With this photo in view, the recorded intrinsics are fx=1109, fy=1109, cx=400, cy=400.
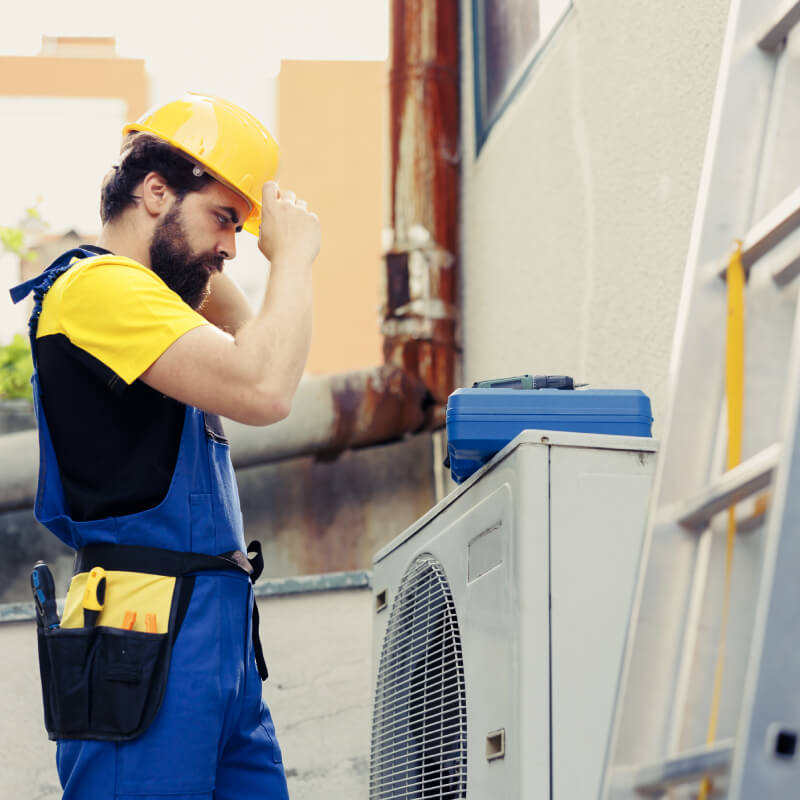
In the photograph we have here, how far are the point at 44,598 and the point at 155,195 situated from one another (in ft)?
2.26

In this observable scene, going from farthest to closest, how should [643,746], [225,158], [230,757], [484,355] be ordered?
[484,355]
[225,158]
[230,757]
[643,746]

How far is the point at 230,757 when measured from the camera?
1741 millimetres

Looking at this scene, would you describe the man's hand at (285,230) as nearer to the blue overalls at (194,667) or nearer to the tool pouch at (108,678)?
the blue overalls at (194,667)

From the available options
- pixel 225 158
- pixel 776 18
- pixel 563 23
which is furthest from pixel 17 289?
pixel 563 23

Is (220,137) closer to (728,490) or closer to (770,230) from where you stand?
(770,230)

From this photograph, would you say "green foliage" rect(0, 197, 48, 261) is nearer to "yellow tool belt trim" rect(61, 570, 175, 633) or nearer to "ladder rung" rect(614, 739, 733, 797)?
"yellow tool belt trim" rect(61, 570, 175, 633)

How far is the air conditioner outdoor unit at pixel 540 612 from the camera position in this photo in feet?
4.18

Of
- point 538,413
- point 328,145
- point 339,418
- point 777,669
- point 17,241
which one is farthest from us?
point 328,145

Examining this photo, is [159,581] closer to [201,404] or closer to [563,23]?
[201,404]

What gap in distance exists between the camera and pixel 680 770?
0.93 m

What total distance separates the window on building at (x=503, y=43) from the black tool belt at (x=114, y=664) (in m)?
2.02

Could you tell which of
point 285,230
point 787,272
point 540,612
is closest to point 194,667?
point 540,612

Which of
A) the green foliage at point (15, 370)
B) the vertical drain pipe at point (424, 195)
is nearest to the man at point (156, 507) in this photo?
the vertical drain pipe at point (424, 195)

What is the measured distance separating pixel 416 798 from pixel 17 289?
1.04 meters
